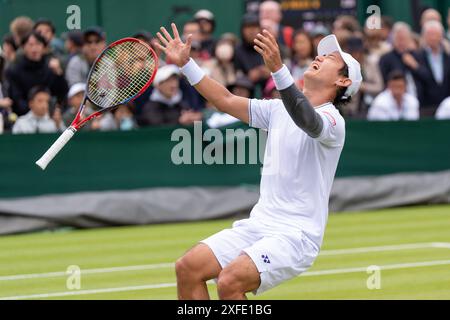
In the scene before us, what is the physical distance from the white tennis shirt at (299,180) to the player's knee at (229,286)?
0.47 m

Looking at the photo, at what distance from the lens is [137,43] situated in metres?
7.33

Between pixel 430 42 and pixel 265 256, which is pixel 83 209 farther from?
pixel 265 256

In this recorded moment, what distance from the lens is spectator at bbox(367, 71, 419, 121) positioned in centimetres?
1541

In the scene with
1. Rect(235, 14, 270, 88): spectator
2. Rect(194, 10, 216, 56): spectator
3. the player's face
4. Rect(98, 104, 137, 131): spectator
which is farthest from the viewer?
Rect(194, 10, 216, 56): spectator

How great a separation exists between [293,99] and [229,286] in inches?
41.7

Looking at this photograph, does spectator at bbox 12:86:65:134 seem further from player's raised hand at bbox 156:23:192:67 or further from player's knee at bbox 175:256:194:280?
player's knee at bbox 175:256:194:280

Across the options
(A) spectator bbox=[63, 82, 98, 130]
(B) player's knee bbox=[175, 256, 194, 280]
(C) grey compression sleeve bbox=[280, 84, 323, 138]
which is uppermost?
(C) grey compression sleeve bbox=[280, 84, 323, 138]

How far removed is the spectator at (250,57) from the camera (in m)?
15.6

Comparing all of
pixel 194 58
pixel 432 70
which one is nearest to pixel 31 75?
pixel 194 58

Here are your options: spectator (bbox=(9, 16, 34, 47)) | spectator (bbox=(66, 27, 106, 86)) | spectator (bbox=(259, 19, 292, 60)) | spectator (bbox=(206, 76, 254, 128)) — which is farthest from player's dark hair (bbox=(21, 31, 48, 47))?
spectator (bbox=(259, 19, 292, 60))

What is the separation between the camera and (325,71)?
265 inches

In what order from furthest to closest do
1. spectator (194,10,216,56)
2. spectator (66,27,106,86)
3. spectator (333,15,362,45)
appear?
spectator (194,10,216,56) → spectator (333,15,362,45) → spectator (66,27,106,86)

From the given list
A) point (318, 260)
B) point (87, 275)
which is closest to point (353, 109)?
point (318, 260)

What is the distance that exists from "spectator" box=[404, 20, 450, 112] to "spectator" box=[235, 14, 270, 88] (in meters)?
2.24
